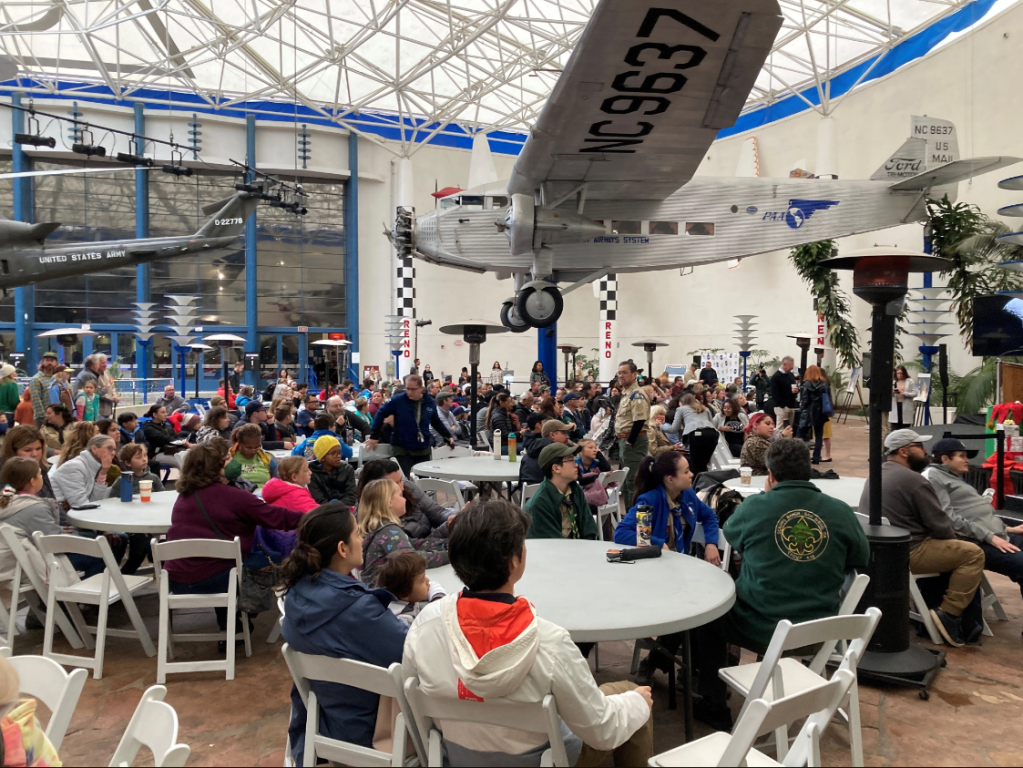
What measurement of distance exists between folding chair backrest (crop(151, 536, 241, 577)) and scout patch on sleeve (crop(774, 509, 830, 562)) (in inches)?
97.4

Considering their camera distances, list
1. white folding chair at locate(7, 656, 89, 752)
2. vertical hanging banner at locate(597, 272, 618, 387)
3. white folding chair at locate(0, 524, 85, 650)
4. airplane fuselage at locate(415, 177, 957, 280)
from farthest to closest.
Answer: vertical hanging banner at locate(597, 272, 618, 387), airplane fuselage at locate(415, 177, 957, 280), white folding chair at locate(0, 524, 85, 650), white folding chair at locate(7, 656, 89, 752)

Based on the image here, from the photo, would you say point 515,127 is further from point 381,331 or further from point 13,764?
point 13,764

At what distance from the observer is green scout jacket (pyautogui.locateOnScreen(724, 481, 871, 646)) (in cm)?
280

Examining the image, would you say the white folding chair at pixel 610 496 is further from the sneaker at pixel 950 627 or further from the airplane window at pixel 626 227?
the airplane window at pixel 626 227

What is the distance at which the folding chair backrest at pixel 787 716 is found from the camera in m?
1.64

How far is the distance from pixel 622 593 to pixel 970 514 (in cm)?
268

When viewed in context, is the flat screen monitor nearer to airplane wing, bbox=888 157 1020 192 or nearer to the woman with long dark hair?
airplane wing, bbox=888 157 1020 192

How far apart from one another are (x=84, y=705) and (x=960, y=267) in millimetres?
15109

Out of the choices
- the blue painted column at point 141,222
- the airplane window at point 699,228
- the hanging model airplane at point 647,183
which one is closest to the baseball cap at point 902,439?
the hanging model airplane at point 647,183

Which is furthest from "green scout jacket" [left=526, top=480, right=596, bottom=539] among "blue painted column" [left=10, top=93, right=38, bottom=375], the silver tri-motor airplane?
→ "blue painted column" [left=10, top=93, right=38, bottom=375]

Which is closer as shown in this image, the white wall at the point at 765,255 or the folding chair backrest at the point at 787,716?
the folding chair backrest at the point at 787,716

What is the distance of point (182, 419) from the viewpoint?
8.84 m

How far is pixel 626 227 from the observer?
990 cm

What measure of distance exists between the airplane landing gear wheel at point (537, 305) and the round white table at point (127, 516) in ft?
18.7
